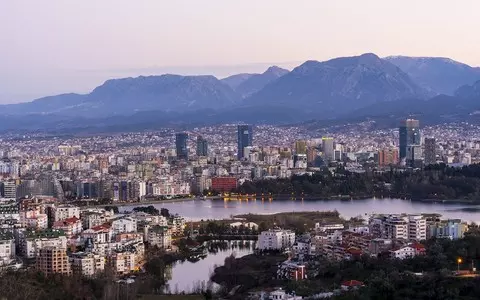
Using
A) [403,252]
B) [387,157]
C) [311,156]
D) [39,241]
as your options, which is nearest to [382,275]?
[403,252]

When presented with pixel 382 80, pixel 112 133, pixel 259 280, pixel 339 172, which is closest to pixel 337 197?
pixel 339 172

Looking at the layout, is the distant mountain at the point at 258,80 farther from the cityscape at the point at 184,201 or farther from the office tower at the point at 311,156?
the office tower at the point at 311,156

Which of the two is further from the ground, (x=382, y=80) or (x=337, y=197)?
(x=382, y=80)

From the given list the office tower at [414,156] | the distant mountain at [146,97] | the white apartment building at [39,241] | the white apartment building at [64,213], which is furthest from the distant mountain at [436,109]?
the white apartment building at [39,241]

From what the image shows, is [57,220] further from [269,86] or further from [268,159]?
[269,86]

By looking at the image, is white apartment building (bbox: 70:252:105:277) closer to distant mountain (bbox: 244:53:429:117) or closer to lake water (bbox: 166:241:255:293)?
lake water (bbox: 166:241:255:293)

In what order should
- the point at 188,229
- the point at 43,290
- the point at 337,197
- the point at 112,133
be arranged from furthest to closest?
the point at 112,133 → the point at 337,197 → the point at 188,229 → the point at 43,290

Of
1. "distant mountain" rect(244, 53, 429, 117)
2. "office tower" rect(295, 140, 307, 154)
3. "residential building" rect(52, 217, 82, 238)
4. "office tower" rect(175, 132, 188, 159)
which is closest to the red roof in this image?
"residential building" rect(52, 217, 82, 238)
